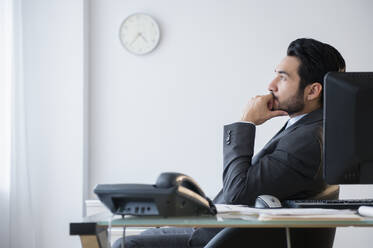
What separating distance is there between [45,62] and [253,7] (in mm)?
1674

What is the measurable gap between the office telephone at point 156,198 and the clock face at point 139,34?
2.96 meters

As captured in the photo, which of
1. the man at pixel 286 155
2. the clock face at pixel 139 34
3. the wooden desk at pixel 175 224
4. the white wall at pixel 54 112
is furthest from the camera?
the clock face at pixel 139 34

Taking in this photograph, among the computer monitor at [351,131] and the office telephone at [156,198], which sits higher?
the computer monitor at [351,131]

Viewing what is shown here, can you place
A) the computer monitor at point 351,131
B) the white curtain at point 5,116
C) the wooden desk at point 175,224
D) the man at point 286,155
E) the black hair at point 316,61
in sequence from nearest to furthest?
the wooden desk at point 175,224 < the computer monitor at point 351,131 < the man at point 286,155 < the black hair at point 316,61 < the white curtain at point 5,116

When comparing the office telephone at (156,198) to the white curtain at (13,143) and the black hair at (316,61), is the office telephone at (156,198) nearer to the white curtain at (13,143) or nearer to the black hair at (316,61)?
the black hair at (316,61)

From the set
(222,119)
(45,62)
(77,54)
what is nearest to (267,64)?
(222,119)

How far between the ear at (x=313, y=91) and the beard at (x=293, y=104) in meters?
0.03

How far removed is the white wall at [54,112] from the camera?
393cm

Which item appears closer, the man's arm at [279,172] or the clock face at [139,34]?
the man's arm at [279,172]

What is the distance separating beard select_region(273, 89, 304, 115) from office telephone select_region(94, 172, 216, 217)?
945 mm

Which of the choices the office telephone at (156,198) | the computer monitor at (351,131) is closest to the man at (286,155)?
the computer monitor at (351,131)

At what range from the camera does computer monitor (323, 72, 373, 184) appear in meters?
1.36

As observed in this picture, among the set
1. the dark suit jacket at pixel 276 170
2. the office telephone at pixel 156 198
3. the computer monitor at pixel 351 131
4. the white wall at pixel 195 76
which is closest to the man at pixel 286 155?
the dark suit jacket at pixel 276 170

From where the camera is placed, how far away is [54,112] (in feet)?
13.1
